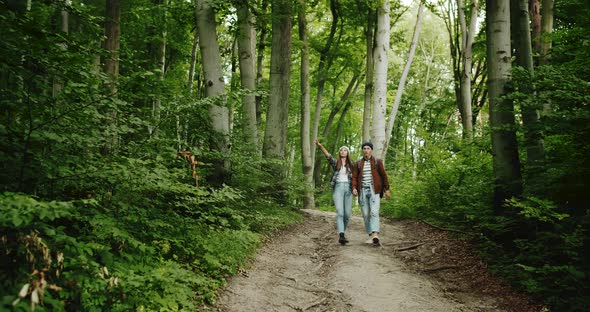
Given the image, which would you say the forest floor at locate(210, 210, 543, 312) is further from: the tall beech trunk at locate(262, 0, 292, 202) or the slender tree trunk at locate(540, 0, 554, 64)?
the slender tree trunk at locate(540, 0, 554, 64)

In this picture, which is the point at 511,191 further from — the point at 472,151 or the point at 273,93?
the point at 273,93

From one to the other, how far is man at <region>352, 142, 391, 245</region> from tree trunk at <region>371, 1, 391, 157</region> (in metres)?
3.02

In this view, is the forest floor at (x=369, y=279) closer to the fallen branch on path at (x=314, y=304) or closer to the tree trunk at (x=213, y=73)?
the fallen branch on path at (x=314, y=304)

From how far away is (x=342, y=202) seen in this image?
816cm

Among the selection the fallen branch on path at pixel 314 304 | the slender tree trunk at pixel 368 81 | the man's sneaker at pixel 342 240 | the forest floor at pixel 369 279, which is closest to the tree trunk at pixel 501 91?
the forest floor at pixel 369 279

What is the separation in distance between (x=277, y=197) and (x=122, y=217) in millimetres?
6887

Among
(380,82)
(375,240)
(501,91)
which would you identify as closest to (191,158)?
(375,240)

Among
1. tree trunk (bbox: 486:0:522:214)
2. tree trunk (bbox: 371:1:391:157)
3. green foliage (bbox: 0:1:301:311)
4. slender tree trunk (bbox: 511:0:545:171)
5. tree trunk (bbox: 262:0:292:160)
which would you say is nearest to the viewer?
green foliage (bbox: 0:1:301:311)

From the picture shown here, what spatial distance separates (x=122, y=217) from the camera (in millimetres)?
3826

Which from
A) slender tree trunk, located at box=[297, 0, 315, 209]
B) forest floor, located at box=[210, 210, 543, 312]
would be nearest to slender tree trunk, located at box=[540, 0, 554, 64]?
forest floor, located at box=[210, 210, 543, 312]

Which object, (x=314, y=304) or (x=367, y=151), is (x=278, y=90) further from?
(x=314, y=304)

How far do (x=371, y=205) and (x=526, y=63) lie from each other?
3871 mm

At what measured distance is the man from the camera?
7844mm

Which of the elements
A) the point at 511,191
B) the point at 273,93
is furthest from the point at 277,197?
the point at 511,191
